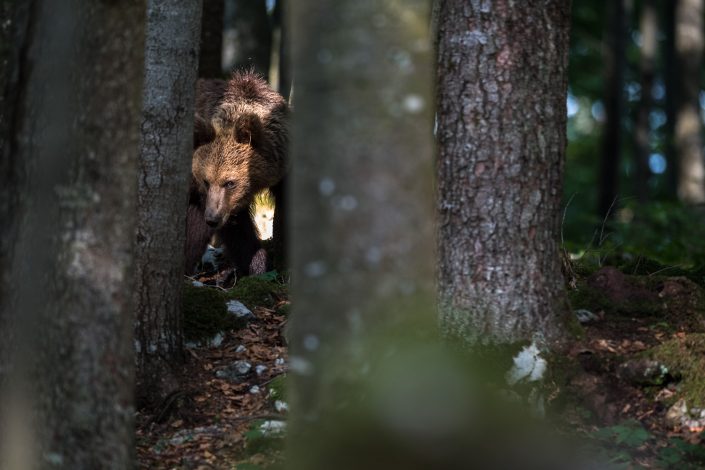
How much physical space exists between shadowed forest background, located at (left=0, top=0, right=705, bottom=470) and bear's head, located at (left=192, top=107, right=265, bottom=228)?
3 cm

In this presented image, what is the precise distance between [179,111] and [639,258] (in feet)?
13.0

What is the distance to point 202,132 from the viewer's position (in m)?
9.21

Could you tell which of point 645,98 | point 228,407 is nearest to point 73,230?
point 228,407

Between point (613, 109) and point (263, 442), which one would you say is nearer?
point (263, 442)

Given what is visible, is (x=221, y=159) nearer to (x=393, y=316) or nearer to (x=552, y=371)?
(x=552, y=371)

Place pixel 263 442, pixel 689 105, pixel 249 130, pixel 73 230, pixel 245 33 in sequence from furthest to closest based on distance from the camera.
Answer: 1. pixel 689 105
2. pixel 245 33
3. pixel 249 130
4. pixel 263 442
5. pixel 73 230

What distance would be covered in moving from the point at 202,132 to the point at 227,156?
333 millimetres

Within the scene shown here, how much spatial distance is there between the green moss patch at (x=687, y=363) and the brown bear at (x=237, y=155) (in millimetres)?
4329

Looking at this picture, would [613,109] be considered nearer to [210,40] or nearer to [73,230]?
[210,40]

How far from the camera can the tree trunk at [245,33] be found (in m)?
14.6

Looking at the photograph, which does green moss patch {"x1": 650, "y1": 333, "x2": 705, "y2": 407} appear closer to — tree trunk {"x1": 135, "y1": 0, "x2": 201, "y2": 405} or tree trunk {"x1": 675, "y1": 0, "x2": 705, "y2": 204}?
tree trunk {"x1": 135, "y1": 0, "x2": 201, "y2": 405}

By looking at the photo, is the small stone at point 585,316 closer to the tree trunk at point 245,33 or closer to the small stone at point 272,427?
the small stone at point 272,427

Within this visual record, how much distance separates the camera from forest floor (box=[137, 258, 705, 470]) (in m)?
5.29

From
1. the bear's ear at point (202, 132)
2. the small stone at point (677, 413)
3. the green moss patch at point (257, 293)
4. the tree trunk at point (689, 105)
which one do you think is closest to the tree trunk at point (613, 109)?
the tree trunk at point (689, 105)
